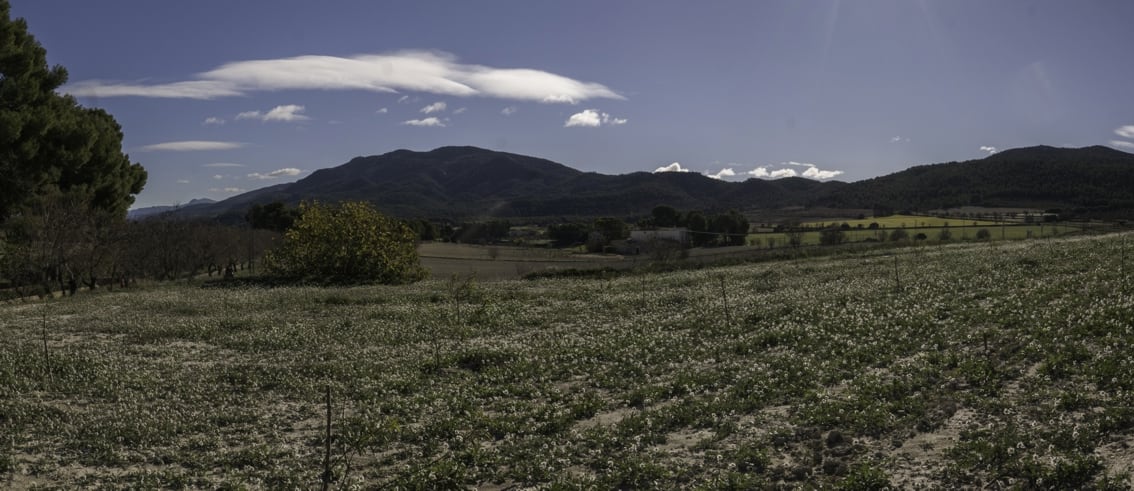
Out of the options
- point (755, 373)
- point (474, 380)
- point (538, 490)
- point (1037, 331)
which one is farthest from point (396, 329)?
point (1037, 331)

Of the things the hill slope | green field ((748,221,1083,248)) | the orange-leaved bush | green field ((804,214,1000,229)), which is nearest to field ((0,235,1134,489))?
the orange-leaved bush

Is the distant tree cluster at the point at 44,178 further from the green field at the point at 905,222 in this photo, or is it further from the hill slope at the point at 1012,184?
the hill slope at the point at 1012,184

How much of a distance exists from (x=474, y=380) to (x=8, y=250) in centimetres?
3930

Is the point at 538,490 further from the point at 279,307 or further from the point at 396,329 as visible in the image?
the point at 279,307

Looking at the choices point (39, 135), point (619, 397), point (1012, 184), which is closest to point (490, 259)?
point (39, 135)

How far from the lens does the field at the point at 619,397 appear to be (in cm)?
980

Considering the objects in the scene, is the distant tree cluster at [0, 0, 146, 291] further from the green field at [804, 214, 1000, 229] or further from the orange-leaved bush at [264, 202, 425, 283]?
the green field at [804, 214, 1000, 229]

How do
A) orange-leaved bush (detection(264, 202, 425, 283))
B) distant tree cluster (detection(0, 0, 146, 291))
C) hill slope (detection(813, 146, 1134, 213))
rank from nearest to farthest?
distant tree cluster (detection(0, 0, 146, 291)) < orange-leaved bush (detection(264, 202, 425, 283)) < hill slope (detection(813, 146, 1134, 213))

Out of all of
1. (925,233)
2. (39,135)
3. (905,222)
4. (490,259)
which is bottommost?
(490,259)

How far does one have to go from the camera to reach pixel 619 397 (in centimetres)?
1409

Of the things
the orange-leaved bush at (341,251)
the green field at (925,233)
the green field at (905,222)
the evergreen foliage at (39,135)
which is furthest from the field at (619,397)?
the green field at (905,222)

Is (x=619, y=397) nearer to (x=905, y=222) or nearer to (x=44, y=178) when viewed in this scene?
(x=44, y=178)

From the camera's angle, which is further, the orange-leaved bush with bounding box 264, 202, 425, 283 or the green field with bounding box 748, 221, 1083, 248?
the green field with bounding box 748, 221, 1083, 248

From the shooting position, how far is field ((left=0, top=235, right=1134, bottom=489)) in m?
9.80
